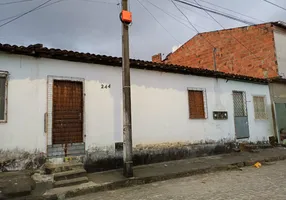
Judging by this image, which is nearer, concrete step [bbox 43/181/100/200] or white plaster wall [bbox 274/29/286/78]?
concrete step [bbox 43/181/100/200]

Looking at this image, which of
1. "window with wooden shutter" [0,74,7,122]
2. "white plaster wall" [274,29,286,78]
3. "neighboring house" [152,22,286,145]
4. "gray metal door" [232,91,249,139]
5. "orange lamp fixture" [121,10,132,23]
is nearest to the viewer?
"window with wooden shutter" [0,74,7,122]

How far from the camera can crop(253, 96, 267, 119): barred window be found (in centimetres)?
1262

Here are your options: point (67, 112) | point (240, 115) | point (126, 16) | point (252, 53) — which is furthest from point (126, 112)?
point (252, 53)

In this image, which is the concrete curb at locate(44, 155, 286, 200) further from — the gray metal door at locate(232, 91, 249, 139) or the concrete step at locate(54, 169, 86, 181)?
the gray metal door at locate(232, 91, 249, 139)

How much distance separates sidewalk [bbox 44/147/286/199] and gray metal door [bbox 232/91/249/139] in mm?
1032

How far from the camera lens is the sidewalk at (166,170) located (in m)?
5.85

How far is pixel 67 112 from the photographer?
734cm

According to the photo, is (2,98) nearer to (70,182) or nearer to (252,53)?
(70,182)

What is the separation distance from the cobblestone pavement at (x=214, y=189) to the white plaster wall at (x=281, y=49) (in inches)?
352

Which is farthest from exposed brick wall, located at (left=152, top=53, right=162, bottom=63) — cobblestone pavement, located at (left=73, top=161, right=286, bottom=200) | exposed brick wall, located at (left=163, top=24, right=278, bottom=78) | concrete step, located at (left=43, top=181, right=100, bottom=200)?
concrete step, located at (left=43, top=181, right=100, bottom=200)

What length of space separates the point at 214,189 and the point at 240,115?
679 cm

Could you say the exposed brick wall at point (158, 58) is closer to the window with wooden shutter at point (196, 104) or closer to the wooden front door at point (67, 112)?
the window with wooden shutter at point (196, 104)

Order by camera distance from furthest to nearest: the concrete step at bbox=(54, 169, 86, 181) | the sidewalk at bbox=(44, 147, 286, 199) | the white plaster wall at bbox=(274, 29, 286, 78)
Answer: the white plaster wall at bbox=(274, 29, 286, 78) → the concrete step at bbox=(54, 169, 86, 181) → the sidewalk at bbox=(44, 147, 286, 199)

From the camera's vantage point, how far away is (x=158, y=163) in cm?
876
